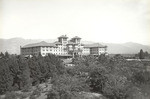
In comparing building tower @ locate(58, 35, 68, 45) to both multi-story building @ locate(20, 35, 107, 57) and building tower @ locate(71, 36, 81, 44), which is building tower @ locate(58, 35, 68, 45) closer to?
multi-story building @ locate(20, 35, 107, 57)

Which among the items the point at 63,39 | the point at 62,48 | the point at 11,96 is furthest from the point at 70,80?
the point at 63,39

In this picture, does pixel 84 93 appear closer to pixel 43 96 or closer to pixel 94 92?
pixel 94 92

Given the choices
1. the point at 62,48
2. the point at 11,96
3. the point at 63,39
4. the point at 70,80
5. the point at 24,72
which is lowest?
the point at 11,96

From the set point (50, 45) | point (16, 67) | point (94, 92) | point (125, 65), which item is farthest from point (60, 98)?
point (50, 45)

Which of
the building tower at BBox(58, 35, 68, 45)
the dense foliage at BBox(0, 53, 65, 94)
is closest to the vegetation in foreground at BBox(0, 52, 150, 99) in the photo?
the dense foliage at BBox(0, 53, 65, 94)

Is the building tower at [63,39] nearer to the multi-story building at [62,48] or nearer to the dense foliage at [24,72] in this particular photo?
the multi-story building at [62,48]

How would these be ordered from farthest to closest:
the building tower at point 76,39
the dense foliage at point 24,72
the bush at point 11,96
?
1. the building tower at point 76,39
2. the dense foliage at point 24,72
3. the bush at point 11,96

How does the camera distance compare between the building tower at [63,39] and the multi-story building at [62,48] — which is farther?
the building tower at [63,39]

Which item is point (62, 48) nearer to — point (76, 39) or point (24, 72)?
point (76, 39)

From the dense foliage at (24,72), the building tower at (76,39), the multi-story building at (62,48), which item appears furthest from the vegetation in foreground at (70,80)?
the building tower at (76,39)
